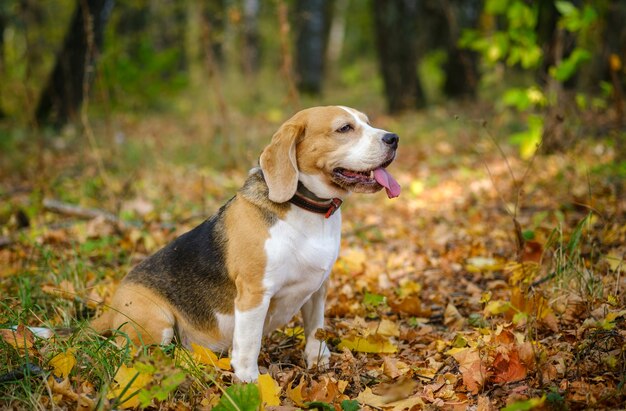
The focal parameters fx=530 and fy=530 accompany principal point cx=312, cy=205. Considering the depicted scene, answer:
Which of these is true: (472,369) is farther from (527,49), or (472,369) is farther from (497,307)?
(527,49)

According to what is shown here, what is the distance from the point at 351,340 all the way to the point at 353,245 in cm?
222

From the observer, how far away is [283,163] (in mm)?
3336

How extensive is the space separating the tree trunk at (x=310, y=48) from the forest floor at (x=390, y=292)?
29.7 ft

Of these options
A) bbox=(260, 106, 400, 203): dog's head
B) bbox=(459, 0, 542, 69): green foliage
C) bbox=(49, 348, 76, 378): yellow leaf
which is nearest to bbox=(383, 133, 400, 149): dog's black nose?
bbox=(260, 106, 400, 203): dog's head

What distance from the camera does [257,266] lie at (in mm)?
3305

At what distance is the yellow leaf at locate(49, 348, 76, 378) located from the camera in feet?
9.89

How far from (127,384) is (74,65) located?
8622mm

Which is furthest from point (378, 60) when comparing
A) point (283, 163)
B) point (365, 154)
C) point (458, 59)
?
point (283, 163)

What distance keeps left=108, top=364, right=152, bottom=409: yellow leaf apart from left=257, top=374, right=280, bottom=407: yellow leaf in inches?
25.8

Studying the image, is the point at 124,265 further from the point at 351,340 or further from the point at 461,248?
the point at 461,248

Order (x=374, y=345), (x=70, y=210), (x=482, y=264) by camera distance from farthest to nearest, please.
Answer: (x=70, y=210) → (x=482, y=264) → (x=374, y=345)

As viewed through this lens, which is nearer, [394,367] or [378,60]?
[394,367]

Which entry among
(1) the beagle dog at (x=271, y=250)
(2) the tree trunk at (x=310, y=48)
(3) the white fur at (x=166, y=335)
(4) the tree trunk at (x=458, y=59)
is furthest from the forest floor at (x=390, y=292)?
(2) the tree trunk at (x=310, y=48)

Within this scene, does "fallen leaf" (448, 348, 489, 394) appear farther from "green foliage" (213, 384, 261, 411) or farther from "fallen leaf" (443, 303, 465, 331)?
"green foliage" (213, 384, 261, 411)
